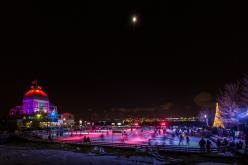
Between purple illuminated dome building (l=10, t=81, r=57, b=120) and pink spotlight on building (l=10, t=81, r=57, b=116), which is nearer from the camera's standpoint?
purple illuminated dome building (l=10, t=81, r=57, b=120)

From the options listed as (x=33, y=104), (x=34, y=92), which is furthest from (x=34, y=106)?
(x=34, y=92)

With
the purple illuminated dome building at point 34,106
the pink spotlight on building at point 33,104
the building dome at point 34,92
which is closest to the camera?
the purple illuminated dome building at point 34,106

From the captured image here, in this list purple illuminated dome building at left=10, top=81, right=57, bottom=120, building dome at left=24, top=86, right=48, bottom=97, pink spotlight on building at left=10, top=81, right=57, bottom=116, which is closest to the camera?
purple illuminated dome building at left=10, top=81, right=57, bottom=120

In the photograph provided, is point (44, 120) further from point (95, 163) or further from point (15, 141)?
point (95, 163)

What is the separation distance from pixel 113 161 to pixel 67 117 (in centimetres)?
17149

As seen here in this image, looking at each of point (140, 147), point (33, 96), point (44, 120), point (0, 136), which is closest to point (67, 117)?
point (33, 96)

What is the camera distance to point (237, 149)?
86.2ft

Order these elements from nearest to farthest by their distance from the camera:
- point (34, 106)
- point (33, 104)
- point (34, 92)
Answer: point (34, 106) < point (33, 104) < point (34, 92)

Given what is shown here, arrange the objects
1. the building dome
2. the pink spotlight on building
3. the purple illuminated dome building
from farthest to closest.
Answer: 1. the building dome
2. the pink spotlight on building
3. the purple illuminated dome building

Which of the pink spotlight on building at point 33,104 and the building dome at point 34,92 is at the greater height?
the building dome at point 34,92

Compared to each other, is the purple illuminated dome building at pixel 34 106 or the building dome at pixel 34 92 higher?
the building dome at pixel 34 92

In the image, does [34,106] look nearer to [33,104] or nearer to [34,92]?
[33,104]

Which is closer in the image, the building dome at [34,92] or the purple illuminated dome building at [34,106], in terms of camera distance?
the purple illuminated dome building at [34,106]

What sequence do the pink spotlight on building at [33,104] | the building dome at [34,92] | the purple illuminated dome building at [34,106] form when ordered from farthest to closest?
the building dome at [34,92]
the pink spotlight on building at [33,104]
the purple illuminated dome building at [34,106]
